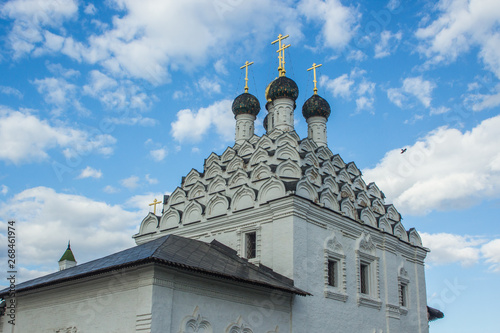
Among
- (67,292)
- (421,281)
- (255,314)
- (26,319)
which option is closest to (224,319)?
(255,314)

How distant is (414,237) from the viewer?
16.0 metres

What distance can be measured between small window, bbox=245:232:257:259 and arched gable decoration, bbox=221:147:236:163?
3556mm

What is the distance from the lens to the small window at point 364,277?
13.2m

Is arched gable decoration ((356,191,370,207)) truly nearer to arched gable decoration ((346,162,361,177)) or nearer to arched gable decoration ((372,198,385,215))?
arched gable decoration ((372,198,385,215))

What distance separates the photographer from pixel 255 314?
9758mm

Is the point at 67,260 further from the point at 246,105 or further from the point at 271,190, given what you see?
the point at 271,190

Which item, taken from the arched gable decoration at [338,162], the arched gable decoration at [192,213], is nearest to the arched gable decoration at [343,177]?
the arched gable decoration at [338,162]

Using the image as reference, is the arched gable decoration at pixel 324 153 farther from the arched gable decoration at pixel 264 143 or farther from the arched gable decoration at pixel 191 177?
the arched gable decoration at pixel 191 177

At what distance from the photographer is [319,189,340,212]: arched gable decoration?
12.5 metres

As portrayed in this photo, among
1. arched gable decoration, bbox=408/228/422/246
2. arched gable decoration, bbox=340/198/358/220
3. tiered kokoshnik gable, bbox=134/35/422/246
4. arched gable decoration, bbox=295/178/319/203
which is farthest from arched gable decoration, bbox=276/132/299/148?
arched gable decoration, bbox=408/228/422/246

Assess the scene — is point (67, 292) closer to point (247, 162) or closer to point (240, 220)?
point (240, 220)

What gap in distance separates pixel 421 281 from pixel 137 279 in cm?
1036

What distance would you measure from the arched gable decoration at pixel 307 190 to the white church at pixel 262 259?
0.03 m

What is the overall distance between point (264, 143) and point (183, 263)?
6.81 m
